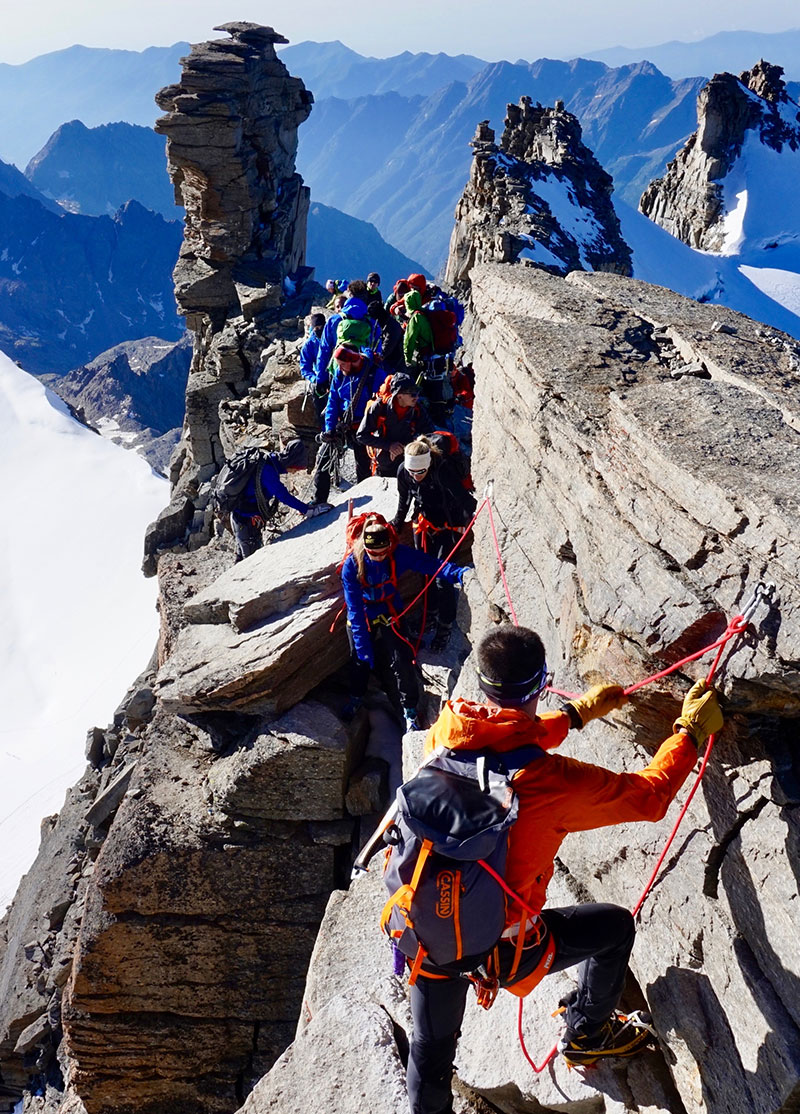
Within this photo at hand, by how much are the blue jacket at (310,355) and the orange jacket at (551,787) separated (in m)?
10.5

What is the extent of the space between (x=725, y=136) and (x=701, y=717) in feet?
231

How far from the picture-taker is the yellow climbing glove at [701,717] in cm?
468

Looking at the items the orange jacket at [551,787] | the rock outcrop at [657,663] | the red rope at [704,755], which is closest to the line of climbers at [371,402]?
the rock outcrop at [657,663]

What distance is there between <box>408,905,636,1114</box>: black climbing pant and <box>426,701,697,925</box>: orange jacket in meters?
0.89

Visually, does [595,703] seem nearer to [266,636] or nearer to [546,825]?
[546,825]

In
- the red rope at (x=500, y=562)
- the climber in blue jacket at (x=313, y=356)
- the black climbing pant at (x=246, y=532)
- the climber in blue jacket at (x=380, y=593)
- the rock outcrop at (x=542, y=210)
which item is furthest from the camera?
the rock outcrop at (x=542, y=210)

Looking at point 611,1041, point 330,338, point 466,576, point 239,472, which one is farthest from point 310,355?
point 611,1041

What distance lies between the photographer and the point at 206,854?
9.78 metres

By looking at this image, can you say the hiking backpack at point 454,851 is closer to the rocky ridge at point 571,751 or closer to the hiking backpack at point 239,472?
the rocky ridge at point 571,751

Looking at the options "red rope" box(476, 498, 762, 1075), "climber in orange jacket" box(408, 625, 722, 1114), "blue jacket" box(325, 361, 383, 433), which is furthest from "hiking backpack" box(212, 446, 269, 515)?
"climber in orange jacket" box(408, 625, 722, 1114)

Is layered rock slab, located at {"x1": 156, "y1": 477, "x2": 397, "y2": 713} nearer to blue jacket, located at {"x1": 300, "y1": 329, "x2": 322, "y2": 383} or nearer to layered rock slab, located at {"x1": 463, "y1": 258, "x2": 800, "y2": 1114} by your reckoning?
layered rock slab, located at {"x1": 463, "y1": 258, "x2": 800, "y2": 1114}

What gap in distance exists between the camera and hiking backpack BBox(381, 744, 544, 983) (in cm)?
418

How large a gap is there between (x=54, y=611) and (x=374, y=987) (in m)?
53.8

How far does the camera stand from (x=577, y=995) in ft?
18.3
